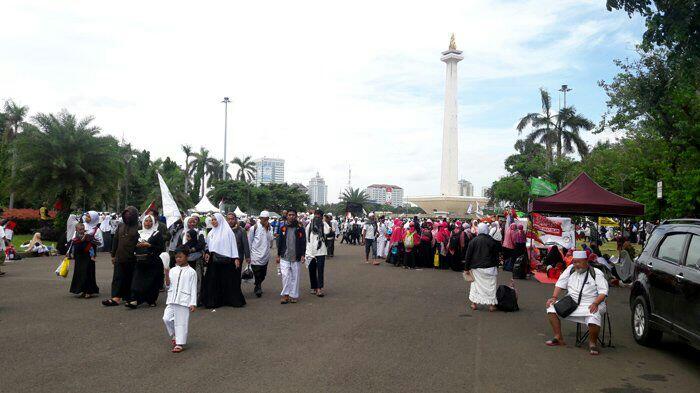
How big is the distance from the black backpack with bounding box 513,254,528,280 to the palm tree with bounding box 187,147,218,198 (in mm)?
63462

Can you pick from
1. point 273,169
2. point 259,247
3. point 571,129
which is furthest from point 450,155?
A: point 273,169

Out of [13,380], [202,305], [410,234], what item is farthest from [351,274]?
[13,380]

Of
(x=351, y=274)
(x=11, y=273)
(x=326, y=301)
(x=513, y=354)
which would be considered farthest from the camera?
(x=351, y=274)

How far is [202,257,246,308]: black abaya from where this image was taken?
34.7ft

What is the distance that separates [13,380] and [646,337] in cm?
777

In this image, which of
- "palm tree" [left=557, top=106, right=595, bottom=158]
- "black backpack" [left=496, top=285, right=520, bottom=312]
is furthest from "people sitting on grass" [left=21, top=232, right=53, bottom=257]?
"palm tree" [left=557, top=106, right=595, bottom=158]

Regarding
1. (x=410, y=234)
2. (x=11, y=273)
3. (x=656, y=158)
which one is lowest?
(x=11, y=273)

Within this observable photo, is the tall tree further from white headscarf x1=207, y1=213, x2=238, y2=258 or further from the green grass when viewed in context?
white headscarf x1=207, y1=213, x2=238, y2=258

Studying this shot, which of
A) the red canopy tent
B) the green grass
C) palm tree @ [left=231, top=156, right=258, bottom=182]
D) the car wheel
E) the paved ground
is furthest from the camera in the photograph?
palm tree @ [left=231, top=156, right=258, bottom=182]

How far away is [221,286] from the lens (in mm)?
10656

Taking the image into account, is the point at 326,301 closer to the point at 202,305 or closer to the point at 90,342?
the point at 202,305

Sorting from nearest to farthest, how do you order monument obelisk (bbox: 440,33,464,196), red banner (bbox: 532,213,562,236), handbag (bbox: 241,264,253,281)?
handbag (bbox: 241,264,253,281)
red banner (bbox: 532,213,562,236)
monument obelisk (bbox: 440,33,464,196)

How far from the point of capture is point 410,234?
1975cm

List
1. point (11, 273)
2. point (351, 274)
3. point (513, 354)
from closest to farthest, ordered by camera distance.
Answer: point (513, 354)
point (11, 273)
point (351, 274)
